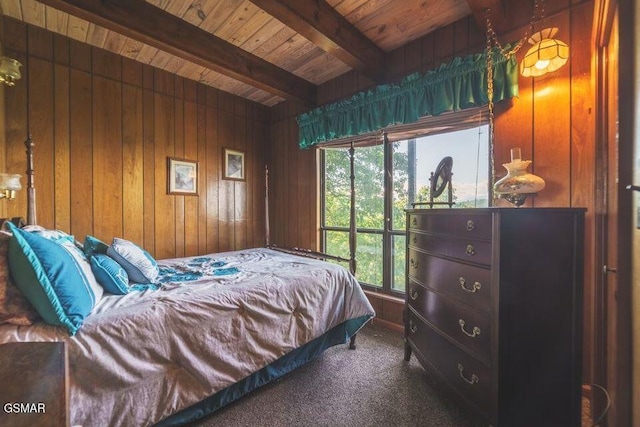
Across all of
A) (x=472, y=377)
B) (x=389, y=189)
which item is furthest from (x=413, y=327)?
(x=389, y=189)

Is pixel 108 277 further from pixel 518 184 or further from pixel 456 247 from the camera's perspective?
pixel 518 184

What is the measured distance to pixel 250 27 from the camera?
7.57ft

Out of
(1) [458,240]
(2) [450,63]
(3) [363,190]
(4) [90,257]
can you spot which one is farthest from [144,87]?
(1) [458,240]

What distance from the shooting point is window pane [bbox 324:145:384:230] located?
115 inches

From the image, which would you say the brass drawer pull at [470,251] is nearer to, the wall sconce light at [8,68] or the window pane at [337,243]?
the window pane at [337,243]

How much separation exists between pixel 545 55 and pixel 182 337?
2.50 metres

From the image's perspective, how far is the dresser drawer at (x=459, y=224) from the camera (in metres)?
1.29

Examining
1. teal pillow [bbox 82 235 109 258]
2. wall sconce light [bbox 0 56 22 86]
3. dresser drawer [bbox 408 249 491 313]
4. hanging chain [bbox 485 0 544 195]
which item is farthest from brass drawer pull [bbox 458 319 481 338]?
wall sconce light [bbox 0 56 22 86]

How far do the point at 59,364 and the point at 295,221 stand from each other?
3045 millimetres

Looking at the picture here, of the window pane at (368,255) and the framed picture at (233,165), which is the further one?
the framed picture at (233,165)

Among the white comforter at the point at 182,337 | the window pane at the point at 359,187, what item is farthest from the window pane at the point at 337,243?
the white comforter at the point at 182,337

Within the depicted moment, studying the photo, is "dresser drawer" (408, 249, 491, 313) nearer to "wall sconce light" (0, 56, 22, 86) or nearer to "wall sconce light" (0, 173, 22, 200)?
"wall sconce light" (0, 173, 22, 200)

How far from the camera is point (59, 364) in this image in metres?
0.65

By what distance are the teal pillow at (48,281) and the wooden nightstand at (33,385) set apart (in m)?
0.45
